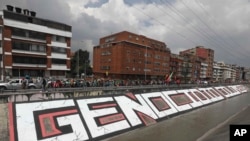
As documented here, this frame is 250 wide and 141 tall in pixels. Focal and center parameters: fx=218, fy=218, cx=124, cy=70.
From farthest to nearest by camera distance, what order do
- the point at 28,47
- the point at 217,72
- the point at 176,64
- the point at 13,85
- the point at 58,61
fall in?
the point at 217,72
the point at 176,64
the point at 58,61
the point at 28,47
the point at 13,85

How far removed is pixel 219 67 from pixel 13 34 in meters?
184

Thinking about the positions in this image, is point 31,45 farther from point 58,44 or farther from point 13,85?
point 13,85

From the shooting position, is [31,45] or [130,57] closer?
[31,45]

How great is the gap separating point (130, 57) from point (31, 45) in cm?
4128

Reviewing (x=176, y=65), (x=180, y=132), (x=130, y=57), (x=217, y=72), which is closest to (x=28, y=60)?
(x=130, y=57)

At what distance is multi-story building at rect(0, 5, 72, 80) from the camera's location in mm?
50094

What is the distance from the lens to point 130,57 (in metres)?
87.0

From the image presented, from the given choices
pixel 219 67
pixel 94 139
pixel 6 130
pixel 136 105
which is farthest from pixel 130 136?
pixel 219 67

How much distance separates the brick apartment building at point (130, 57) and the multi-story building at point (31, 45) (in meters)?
23.3

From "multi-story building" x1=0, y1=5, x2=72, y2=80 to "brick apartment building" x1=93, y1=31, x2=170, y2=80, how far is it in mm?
23324

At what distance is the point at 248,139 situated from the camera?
1287cm

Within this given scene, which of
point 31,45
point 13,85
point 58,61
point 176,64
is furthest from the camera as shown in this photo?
point 176,64

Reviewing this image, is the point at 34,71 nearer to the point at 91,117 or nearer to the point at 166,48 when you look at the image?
the point at 91,117

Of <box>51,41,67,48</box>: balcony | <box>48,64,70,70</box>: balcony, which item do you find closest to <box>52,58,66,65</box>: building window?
<box>48,64,70,70</box>: balcony
